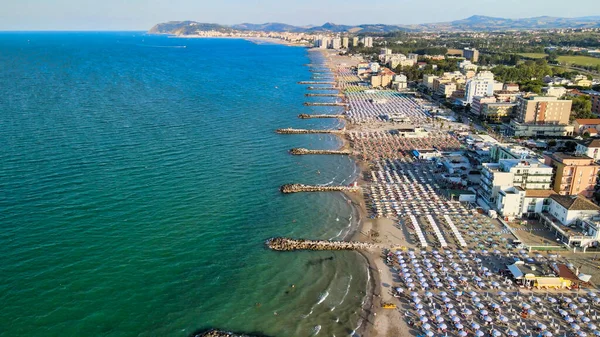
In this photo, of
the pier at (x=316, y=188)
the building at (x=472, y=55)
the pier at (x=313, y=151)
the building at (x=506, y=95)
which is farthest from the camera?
the building at (x=472, y=55)

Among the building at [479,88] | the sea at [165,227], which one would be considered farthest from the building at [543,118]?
the sea at [165,227]

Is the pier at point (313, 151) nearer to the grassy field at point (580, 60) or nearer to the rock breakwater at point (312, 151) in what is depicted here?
the rock breakwater at point (312, 151)

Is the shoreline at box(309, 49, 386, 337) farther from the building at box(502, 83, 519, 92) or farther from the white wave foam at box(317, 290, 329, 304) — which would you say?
the building at box(502, 83, 519, 92)

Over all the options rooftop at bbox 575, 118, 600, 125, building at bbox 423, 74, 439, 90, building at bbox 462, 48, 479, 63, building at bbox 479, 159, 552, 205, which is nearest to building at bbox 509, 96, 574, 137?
rooftop at bbox 575, 118, 600, 125

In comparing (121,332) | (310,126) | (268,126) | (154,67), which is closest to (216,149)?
(268,126)

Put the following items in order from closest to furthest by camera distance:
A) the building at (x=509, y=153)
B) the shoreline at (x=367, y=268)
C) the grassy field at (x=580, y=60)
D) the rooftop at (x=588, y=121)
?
the shoreline at (x=367, y=268), the building at (x=509, y=153), the rooftop at (x=588, y=121), the grassy field at (x=580, y=60)

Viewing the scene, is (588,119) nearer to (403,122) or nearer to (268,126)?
(403,122)
